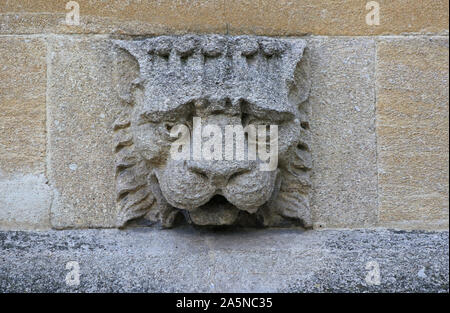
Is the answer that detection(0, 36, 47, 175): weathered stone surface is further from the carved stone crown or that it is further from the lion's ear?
the lion's ear

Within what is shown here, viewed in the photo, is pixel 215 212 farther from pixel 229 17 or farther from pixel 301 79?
pixel 229 17

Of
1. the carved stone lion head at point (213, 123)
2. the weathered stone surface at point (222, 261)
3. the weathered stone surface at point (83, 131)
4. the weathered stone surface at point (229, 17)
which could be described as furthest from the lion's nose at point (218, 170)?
the weathered stone surface at point (229, 17)

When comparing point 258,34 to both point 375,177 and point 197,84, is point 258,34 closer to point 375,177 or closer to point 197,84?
point 197,84

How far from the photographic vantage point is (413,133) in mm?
2500

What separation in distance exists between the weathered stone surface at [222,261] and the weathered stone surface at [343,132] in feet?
0.34

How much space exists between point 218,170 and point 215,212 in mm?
235

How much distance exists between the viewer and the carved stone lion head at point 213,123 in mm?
2246

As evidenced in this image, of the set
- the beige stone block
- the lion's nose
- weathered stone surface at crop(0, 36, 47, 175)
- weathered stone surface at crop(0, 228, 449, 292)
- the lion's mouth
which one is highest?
the beige stone block

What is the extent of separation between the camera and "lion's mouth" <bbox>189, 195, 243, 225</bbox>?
238 centimetres

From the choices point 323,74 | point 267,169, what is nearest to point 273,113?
point 267,169

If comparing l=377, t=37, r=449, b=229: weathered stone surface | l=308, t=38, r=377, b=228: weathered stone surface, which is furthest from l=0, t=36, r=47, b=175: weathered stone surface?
l=377, t=37, r=449, b=229: weathered stone surface

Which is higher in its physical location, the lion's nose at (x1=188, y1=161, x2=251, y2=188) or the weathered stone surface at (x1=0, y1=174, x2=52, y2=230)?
the lion's nose at (x1=188, y1=161, x2=251, y2=188)

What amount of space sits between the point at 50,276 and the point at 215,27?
1.04 metres

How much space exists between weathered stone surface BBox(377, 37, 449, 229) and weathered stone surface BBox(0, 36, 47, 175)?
1213 millimetres
